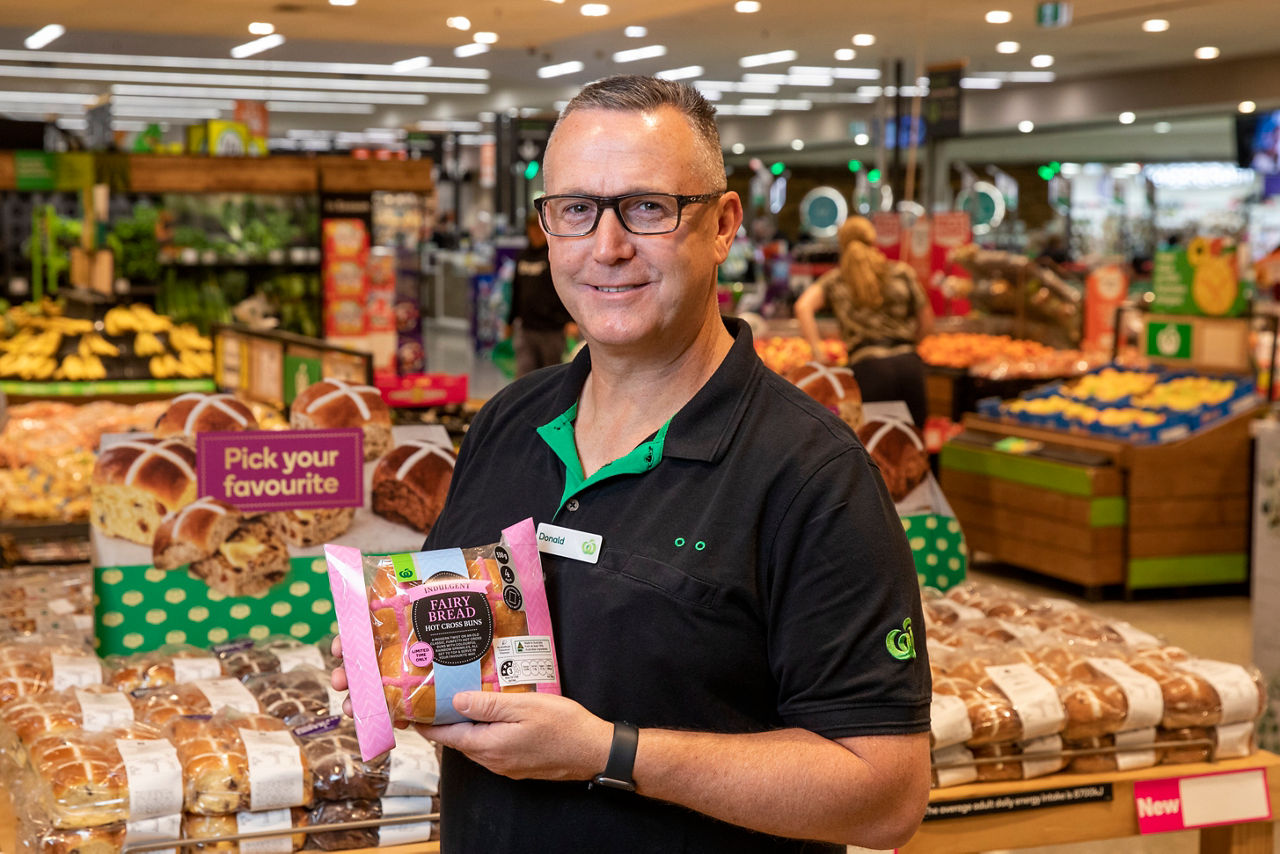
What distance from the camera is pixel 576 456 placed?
153cm

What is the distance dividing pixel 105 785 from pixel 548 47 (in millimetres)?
12291

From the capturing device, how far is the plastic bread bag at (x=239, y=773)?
2.07 m

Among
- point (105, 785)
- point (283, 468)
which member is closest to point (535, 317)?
point (283, 468)

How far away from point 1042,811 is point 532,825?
137cm

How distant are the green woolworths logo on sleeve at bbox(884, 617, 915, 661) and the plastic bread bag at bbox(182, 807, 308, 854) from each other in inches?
45.3

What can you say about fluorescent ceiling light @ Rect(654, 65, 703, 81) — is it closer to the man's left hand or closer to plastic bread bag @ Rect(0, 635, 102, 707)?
plastic bread bag @ Rect(0, 635, 102, 707)

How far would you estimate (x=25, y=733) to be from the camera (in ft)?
7.43

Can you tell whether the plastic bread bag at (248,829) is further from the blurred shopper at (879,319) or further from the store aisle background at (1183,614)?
the blurred shopper at (879,319)

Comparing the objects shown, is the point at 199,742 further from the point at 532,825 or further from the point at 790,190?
the point at 790,190

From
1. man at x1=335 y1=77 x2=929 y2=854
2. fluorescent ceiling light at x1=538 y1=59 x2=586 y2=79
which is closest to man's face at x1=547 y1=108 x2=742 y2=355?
man at x1=335 y1=77 x2=929 y2=854

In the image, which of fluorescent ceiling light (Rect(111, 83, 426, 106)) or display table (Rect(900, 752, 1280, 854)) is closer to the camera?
display table (Rect(900, 752, 1280, 854))

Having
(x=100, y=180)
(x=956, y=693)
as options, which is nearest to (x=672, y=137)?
(x=956, y=693)

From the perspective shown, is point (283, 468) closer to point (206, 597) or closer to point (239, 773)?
point (206, 597)

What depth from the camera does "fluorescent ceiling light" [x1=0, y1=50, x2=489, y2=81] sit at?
48.8 ft
